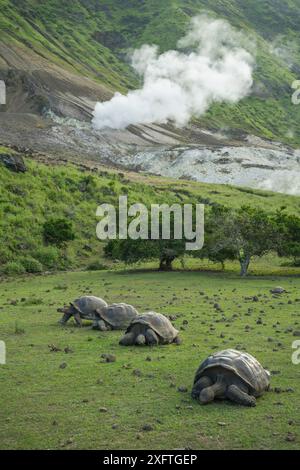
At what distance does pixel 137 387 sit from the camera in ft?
41.1

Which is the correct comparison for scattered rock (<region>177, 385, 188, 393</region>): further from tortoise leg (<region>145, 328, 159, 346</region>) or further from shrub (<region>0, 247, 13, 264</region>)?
shrub (<region>0, 247, 13, 264</region>)

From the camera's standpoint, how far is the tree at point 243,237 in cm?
4062

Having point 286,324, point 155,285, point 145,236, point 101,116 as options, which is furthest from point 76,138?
point 286,324

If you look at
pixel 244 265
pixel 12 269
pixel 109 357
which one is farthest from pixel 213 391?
pixel 12 269

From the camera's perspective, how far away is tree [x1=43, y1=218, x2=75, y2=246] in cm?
4944

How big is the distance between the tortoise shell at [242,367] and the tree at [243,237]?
28807mm

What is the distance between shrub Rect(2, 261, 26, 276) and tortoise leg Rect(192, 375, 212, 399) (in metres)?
32.2

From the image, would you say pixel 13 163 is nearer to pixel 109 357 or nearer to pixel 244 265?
pixel 244 265

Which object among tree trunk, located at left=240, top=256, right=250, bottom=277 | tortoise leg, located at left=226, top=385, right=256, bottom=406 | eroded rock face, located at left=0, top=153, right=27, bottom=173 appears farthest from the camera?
eroded rock face, located at left=0, top=153, right=27, bottom=173

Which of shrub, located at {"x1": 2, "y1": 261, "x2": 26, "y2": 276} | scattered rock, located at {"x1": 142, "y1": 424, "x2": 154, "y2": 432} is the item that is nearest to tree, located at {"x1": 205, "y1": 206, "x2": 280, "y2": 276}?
shrub, located at {"x1": 2, "y1": 261, "x2": 26, "y2": 276}

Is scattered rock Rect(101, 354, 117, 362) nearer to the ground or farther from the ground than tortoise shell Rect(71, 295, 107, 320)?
nearer to the ground

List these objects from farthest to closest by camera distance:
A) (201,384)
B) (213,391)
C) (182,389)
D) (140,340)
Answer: (140,340) < (182,389) < (201,384) < (213,391)

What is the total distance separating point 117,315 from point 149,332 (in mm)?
3052

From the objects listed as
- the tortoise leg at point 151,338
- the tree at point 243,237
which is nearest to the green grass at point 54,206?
the tree at point 243,237
